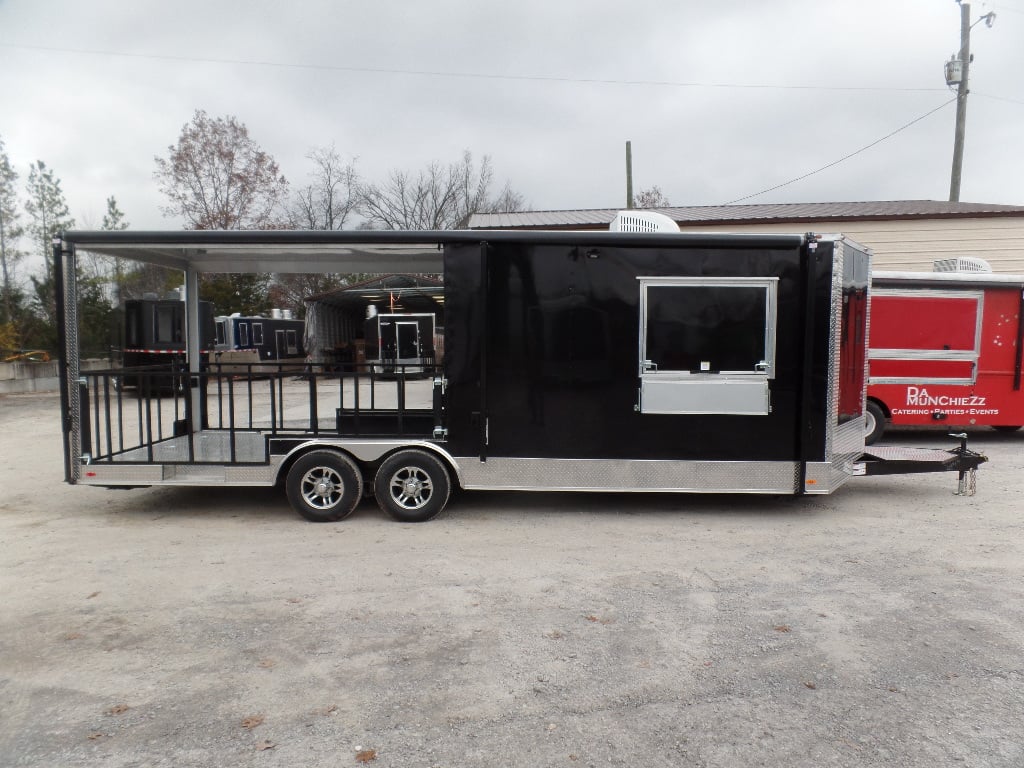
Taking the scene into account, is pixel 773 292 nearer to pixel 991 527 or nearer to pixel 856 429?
pixel 856 429

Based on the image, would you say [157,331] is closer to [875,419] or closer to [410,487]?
[410,487]

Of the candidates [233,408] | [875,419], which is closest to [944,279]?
[875,419]

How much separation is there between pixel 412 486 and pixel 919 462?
4926 millimetres

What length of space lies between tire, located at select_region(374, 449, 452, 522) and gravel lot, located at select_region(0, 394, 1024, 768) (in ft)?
0.67

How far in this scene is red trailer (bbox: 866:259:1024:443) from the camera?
34.3 ft

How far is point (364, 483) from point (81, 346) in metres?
2.78

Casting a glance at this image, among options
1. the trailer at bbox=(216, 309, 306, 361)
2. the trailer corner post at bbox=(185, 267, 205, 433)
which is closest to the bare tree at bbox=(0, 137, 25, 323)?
the trailer at bbox=(216, 309, 306, 361)

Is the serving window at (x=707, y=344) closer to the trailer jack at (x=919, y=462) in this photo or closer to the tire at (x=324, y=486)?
the trailer jack at (x=919, y=462)

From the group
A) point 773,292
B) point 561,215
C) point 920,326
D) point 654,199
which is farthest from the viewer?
point 654,199

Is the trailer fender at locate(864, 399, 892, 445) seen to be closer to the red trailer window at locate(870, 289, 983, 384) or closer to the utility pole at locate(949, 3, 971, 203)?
the red trailer window at locate(870, 289, 983, 384)

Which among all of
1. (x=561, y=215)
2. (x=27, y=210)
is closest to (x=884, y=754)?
(x=561, y=215)

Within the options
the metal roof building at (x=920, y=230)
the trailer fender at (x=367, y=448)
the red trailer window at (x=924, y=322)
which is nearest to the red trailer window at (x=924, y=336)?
the red trailer window at (x=924, y=322)

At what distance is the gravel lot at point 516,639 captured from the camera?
3.07 m

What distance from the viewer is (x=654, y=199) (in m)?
37.3
